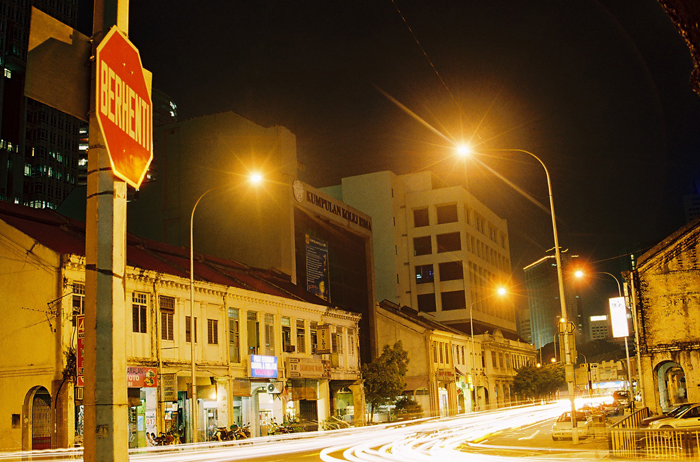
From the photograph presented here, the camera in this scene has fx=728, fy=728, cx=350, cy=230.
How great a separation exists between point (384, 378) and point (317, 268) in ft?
33.3

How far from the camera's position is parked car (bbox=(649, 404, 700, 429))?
26328mm

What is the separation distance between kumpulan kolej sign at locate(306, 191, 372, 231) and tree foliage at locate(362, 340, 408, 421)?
518 inches

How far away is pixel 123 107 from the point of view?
19.1 ft

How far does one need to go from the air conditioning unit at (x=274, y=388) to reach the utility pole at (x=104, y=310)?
122 ft

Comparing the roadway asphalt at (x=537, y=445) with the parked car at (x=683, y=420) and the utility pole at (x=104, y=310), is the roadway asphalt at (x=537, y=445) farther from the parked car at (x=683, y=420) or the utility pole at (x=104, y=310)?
the utility pole at (x=104, y=310)

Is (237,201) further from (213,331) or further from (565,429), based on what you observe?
(565,429)

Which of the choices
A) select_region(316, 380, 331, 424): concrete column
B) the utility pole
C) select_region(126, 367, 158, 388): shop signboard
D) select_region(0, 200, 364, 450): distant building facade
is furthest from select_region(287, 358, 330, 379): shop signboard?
the utility pole

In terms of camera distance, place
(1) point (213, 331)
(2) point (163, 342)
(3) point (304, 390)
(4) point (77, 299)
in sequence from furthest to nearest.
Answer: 1. (3) point (304, 390)
2. (1) point (213, 331)
3. (2) point (163, 342)
4. (4) point (77, 299)

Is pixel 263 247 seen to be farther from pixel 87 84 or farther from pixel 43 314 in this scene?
pixel 87 84

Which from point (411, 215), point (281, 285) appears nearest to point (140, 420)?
point (281, 285)

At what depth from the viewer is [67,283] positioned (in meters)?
29.7

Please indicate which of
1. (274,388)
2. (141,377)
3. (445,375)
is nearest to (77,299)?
(141,377)

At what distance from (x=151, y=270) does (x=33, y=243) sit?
5.31 m

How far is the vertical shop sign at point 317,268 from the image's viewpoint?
56156 mm
